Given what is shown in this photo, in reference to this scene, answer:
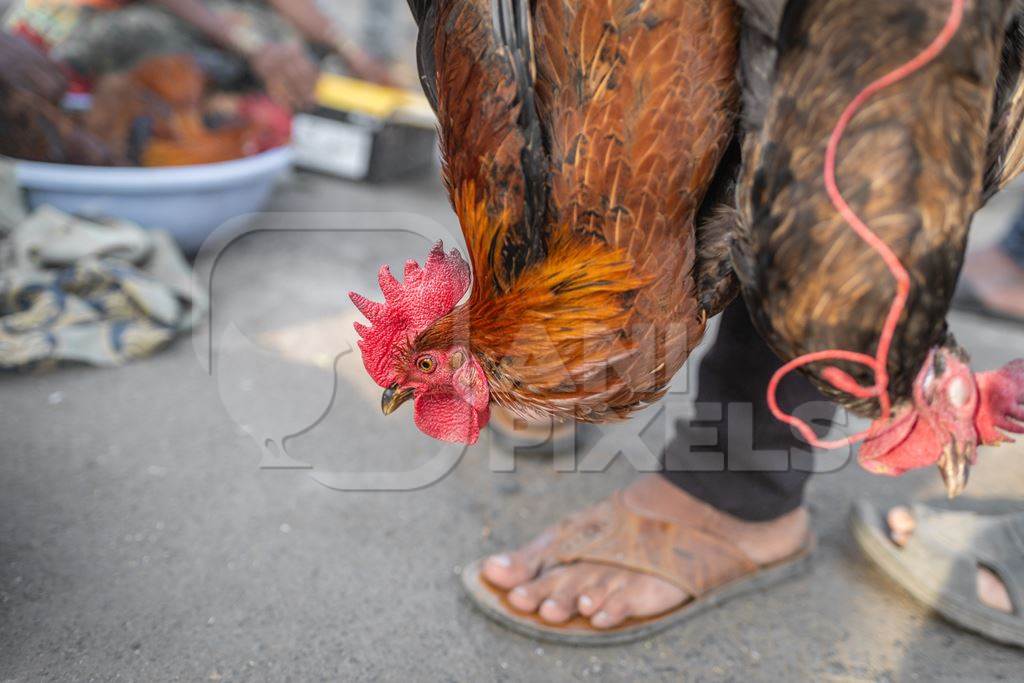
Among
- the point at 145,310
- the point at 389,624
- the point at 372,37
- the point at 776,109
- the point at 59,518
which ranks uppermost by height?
the point at 372,37

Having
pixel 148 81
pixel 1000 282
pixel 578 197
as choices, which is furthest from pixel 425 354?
pixel 1000 282

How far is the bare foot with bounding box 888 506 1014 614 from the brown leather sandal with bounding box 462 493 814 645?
0.87ft

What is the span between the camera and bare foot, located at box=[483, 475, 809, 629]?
1.71m

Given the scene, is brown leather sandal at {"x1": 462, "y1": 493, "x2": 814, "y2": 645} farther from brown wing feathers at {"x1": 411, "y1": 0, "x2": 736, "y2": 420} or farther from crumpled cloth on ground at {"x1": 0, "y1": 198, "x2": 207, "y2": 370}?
crumpled cloth on ground at {"x1": 0, "y1": 198, "x2": 207, "y2": 370}

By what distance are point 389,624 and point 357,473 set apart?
559 mm

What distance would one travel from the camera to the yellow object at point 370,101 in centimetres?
402

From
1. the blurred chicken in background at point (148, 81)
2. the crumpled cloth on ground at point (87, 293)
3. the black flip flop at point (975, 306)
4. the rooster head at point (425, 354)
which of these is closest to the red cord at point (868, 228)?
the rooster head at point (425, 354)

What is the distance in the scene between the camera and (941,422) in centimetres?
107

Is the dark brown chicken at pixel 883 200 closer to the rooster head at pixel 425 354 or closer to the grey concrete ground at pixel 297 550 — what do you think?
the rooster head at pixel 425 354

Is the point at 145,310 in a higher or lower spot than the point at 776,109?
lower

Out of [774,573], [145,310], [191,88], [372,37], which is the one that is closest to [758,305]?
[774,573]

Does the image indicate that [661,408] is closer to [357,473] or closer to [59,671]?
[357,473]

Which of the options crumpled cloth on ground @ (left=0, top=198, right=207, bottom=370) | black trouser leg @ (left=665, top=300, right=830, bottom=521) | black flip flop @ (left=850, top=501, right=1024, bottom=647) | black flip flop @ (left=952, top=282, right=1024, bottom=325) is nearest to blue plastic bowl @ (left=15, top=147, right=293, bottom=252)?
crumpled cloth on ground @ (left=0, top=198, right=207, bottom=370)

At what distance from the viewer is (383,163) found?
13.6ft
